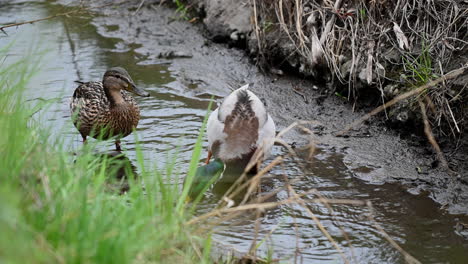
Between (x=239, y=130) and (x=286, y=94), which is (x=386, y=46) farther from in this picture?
(x=239, y=130)

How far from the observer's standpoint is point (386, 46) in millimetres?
5844

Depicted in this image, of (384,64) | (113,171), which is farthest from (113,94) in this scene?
(113,171)

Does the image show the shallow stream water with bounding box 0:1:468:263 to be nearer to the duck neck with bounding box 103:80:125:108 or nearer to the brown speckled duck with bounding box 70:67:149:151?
the brown speckled duck with bounding box 70:67:149:151

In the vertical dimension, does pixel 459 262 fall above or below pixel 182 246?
below

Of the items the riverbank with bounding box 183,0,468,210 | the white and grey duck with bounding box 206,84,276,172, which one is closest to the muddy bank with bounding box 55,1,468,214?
the riverbank with bounding box 183,0,468,210

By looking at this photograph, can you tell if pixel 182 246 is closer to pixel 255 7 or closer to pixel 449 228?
pixel 449 228

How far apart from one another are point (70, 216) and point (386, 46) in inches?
153

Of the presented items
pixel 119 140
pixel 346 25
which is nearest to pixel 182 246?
pixel 119 140

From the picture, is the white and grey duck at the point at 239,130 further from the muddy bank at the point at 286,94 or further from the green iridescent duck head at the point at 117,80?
the green iridescent duck head at the point at 117,80

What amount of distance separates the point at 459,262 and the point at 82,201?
2407mm

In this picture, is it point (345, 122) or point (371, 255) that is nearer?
point (371, 255)

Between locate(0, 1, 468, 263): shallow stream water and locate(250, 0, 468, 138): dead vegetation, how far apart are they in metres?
0.72

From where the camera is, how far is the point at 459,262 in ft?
13.2

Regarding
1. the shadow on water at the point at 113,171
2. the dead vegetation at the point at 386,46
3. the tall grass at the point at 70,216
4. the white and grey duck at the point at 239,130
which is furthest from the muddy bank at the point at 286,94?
the tall grass at the point at 70,216
